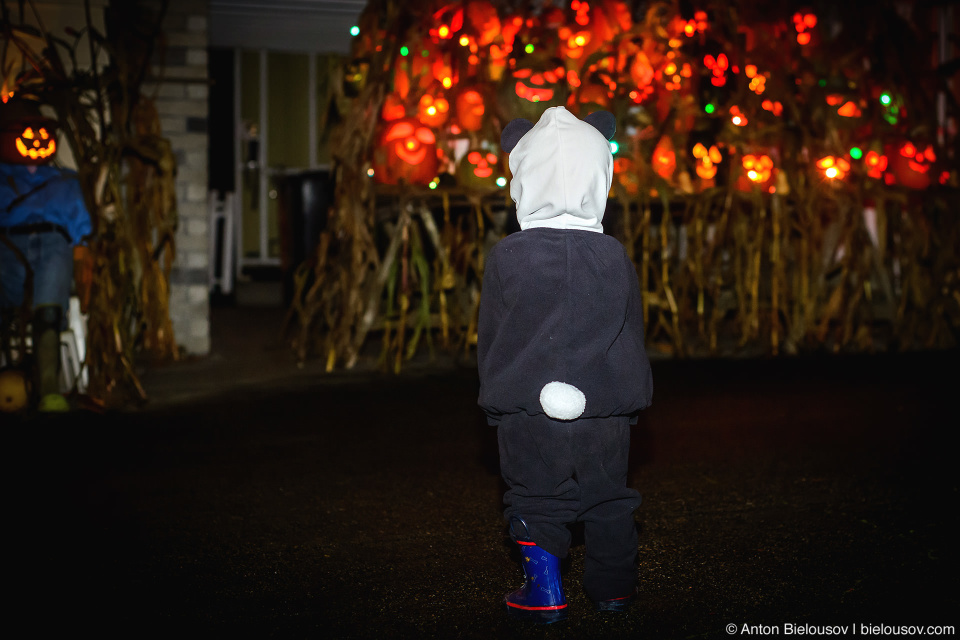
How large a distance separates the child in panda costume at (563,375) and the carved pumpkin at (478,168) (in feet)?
12.7

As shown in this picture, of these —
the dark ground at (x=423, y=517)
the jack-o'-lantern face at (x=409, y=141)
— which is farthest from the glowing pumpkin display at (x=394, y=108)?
the dark ground at (x=423, y=517)

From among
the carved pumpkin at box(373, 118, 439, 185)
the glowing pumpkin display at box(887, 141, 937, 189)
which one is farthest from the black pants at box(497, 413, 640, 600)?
the glowing pumpkin display at box(887, 141, 937, 189)

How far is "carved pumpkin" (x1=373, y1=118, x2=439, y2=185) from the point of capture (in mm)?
5711

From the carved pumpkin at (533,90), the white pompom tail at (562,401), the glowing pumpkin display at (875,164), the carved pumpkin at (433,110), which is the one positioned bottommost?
the white pompom tail at (562,401)

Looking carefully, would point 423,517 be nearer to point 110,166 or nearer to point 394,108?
point 110,166

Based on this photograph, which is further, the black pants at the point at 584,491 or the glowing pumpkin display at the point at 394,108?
the glowing pumpkin display at the point at 394,108

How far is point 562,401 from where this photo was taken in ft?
6.33

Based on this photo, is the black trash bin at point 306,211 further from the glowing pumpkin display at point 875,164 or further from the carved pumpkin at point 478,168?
the glowing pumpkin display at point 875,164

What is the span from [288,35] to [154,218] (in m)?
7.44

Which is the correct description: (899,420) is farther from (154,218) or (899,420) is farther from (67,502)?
(154,218)

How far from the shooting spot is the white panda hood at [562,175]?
2070 mm

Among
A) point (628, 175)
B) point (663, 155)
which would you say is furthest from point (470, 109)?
point (663, 155)

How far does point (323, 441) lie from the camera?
3.84m

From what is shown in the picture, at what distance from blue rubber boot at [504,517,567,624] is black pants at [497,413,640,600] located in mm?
33
